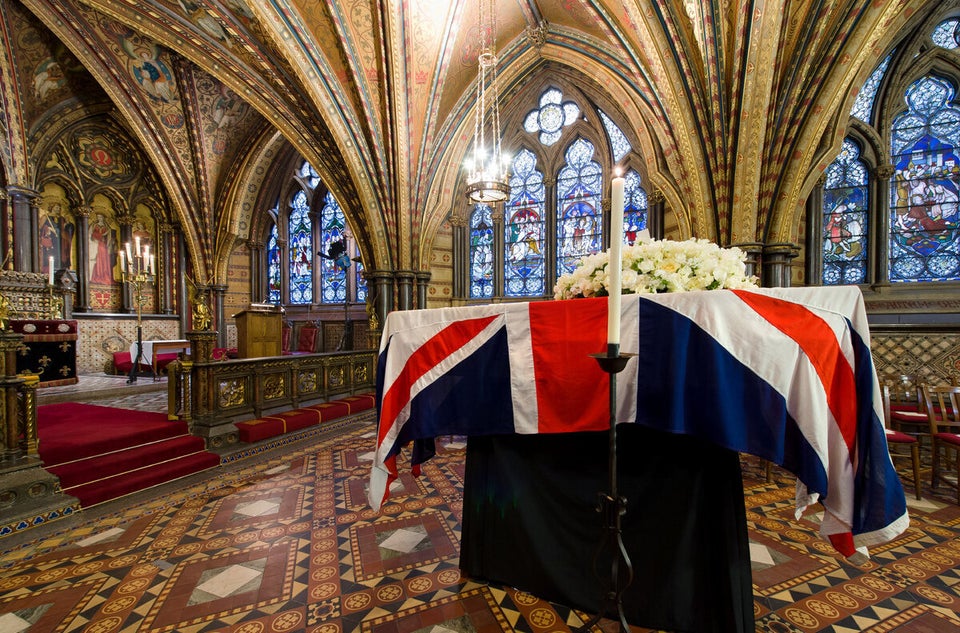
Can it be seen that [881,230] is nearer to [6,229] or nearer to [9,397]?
[9,397]

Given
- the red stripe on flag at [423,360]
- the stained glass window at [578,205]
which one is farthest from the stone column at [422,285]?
the red stripe on flag at [423,360]

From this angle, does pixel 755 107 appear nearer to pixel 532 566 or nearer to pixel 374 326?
pixel 532 566

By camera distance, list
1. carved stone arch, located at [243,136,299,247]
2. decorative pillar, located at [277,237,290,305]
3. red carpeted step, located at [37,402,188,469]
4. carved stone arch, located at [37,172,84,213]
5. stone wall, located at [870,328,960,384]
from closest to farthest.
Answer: red carpeted step, located at [37,402,188,469]
stone wall, located at [870,328,960,384]
carved stone arch, located at [37,172,84,213]
carved stone arch, located at [243,136,299,247]
decorative pillar, located at [277,237,290,305]

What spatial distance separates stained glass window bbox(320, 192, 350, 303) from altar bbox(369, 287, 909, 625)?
12494mm

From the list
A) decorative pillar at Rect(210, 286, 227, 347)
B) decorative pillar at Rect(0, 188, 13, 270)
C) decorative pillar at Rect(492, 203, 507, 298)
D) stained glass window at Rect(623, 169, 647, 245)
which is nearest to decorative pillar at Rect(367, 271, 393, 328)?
decorative pillar at Rect(492, 203, 507, 298)

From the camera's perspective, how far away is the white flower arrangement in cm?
173

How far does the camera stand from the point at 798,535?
2.94 meters

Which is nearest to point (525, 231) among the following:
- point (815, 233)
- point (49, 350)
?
point (815, 233)

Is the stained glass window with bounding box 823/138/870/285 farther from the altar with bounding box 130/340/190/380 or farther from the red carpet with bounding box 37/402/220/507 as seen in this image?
the altar with bounding box 130/340/190/380

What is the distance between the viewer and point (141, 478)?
12.5 feet

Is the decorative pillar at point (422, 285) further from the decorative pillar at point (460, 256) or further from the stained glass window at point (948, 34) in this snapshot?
the stained glass window at point (948, 34)

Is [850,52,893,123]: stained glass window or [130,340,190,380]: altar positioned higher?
[850,52,893,123]: stained glass window

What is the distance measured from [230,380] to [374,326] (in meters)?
4.08

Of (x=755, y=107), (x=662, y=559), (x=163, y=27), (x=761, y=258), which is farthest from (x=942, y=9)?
(x=163, y=27)
